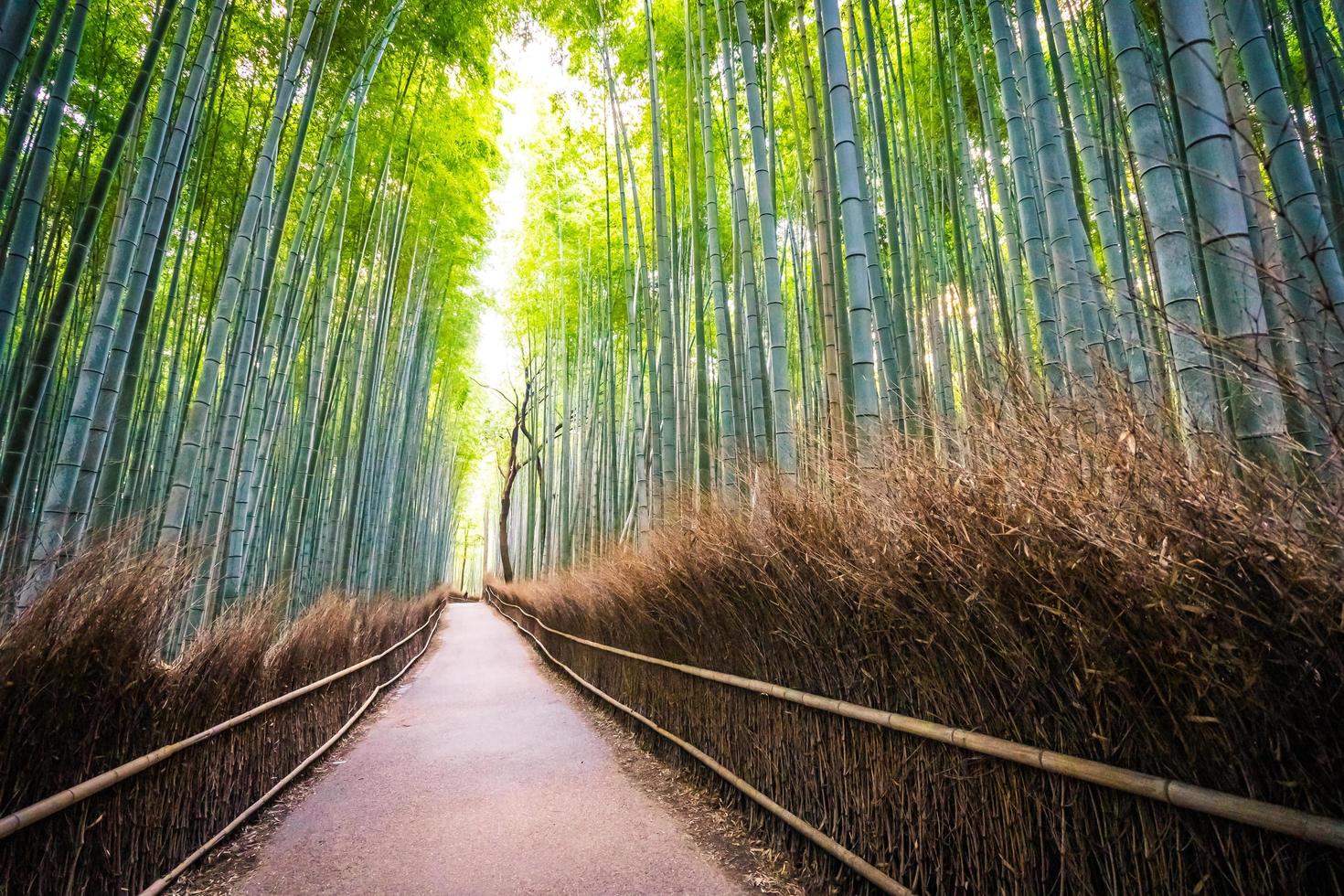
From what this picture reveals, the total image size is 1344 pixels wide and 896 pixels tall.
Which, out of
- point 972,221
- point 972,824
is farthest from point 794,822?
point 972,221

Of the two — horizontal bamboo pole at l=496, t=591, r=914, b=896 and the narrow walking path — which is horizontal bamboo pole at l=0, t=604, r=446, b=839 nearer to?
the narrow walking path

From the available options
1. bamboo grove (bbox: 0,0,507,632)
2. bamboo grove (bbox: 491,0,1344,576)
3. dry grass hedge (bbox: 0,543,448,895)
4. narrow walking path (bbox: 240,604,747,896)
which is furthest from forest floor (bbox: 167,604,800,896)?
bamboo grove (bbox: 491,0,1344,576)

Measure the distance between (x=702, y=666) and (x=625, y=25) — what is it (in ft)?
17.1

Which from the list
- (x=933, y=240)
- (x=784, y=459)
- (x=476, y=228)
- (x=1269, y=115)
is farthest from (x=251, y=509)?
(x=933, y=240)

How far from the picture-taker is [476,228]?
7.34 m

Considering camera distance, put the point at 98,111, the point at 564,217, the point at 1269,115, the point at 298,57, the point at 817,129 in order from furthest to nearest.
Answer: the point at 564,217 < the point at 98,111 < the point at 817,129 < the point at 298,57 < the point at 1269,115

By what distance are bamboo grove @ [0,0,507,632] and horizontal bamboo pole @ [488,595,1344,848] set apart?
227 cm

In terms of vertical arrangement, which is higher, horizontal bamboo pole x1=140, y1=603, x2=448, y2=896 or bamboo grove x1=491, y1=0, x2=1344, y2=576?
bamboo grove x1=491, y1=0, x2=1344, y2=576

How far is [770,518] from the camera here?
2309mm

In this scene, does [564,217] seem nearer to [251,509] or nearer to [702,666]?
[251,509]

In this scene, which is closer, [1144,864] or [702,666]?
[1144,864]

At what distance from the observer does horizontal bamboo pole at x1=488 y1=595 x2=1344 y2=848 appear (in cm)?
77

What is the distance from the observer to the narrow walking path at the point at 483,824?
2.05 m

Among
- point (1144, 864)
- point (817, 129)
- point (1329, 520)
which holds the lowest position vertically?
point (1144, 864)
